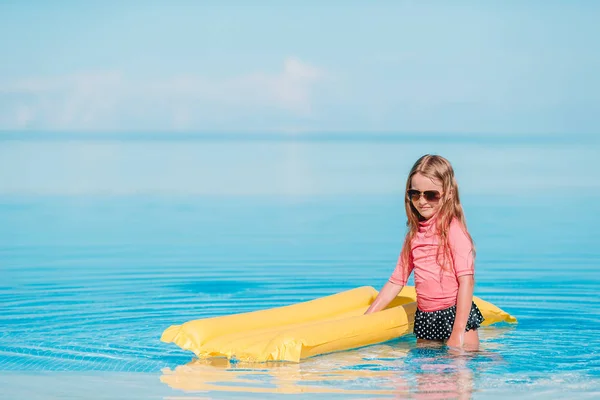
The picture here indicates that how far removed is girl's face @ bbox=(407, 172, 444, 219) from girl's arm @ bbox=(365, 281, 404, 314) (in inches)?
18.2

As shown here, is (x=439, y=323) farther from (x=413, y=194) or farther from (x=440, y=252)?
(x=413, y=194)

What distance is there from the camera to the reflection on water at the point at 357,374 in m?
3.92

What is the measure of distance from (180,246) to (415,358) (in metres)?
4.80

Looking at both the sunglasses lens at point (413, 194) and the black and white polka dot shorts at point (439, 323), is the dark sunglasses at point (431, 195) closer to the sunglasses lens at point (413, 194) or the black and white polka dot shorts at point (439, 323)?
the sunglasses lens at point (413, 194)

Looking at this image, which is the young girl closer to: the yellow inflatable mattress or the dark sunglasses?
the dark sunglasses

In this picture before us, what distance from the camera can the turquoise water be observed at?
13.6 ft

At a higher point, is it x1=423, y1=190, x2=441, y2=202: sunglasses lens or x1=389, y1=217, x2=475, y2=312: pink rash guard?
x1=423, y1=190, x2=441, y2=202: sunglasses lens

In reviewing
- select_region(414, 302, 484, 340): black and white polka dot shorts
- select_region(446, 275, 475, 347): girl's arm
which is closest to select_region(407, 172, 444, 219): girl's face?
select_region(446, 275, 475, 347): girl's arm

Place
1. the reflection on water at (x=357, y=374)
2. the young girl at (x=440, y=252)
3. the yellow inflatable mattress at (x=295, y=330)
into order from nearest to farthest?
the reflection on water at (x=357, y=374)
the yellow inflatable mattress at (x=295, y=330)
the young girl at (x=440, y=252)

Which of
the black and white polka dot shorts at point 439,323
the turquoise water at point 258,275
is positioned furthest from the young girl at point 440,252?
the turquoise water at point 258,275

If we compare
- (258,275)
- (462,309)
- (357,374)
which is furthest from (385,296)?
(258,275)

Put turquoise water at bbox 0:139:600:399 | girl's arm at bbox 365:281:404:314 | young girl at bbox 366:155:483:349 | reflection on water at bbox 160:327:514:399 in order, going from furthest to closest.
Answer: girl's arm at bbox 365:281:404:314
young girl at bbox 366:155:483:349
turquoise water at bbox 0:139:600:399
reflection on water at bbox 160:327:514:399

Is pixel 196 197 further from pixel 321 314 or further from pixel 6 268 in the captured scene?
pixel 321 314

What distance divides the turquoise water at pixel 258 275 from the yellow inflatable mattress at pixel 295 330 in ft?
0.22
